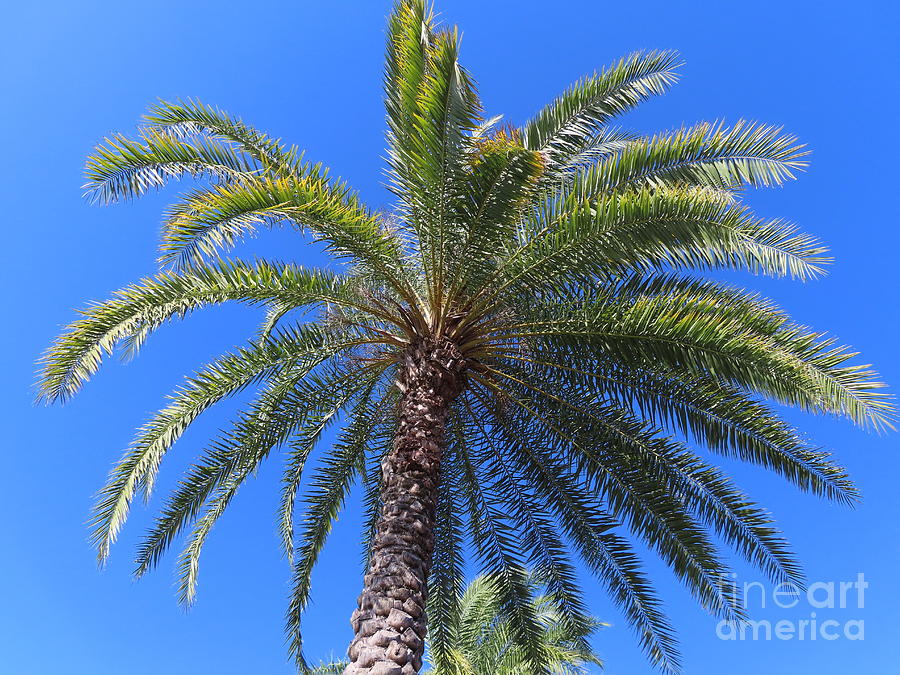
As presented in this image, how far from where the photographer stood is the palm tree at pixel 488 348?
22.6 feet

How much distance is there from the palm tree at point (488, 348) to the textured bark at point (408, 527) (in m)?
0.03

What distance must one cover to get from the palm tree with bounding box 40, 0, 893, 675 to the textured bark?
25 mm

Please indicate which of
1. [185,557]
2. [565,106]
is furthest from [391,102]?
[185,557]

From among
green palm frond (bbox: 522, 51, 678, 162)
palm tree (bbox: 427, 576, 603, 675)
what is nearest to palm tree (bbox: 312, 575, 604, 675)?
palm tree (bbox: 427, 576, 603, 675)

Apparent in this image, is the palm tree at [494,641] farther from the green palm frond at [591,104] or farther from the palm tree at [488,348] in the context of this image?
the green palm frond at [591,104]

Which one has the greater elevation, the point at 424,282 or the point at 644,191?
the point at 424,282

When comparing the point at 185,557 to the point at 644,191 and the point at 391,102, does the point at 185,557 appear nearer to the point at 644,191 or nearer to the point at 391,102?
the point at 391,102

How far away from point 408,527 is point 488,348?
2.44m

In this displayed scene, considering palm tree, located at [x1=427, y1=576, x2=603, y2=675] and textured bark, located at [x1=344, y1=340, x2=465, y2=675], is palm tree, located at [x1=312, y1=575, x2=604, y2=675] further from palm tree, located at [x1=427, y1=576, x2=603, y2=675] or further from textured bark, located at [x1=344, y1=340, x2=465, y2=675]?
textured bark, located at [x1=344, y1=340, x2=465, y2=675]

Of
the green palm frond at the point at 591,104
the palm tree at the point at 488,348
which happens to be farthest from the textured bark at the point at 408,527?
the green palm frond at the point at 591,104

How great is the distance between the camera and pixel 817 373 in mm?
6711

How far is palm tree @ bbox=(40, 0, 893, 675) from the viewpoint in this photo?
22.6 ft

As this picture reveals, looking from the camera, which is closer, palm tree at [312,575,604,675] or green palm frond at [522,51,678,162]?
green palm frond at [522,51,678,162]

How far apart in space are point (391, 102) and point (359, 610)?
5.79 m
